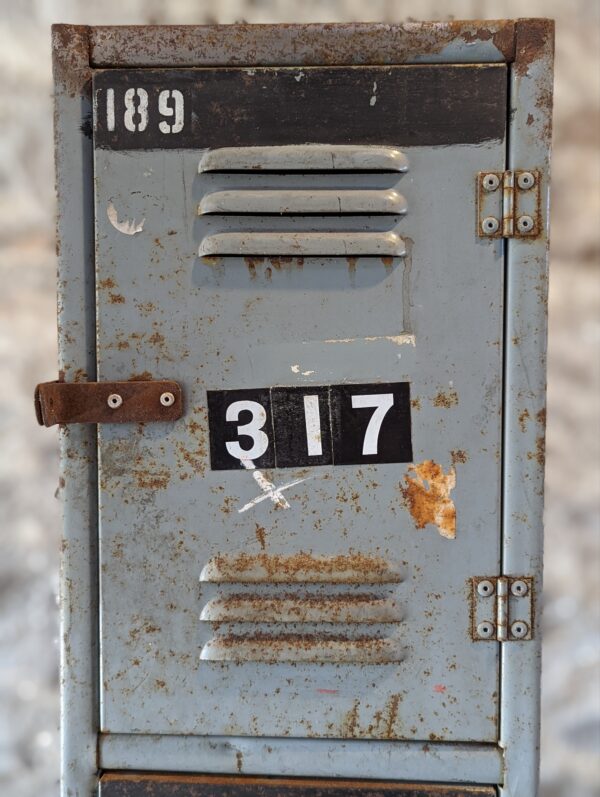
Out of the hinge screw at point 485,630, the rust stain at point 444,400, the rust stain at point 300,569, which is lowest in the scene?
the hinge screw at point 485,630

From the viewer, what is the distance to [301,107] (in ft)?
3.65

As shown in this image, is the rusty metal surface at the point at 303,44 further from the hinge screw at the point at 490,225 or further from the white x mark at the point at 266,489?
the white x mark at the point at 266,489

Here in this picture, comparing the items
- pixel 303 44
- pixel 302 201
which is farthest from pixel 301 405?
pixel 303 44

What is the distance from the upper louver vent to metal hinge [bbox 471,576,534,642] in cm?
58

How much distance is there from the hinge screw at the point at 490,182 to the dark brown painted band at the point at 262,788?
3.31 ft

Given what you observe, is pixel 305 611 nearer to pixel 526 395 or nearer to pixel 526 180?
pixel 526 395

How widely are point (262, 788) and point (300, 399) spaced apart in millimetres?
669

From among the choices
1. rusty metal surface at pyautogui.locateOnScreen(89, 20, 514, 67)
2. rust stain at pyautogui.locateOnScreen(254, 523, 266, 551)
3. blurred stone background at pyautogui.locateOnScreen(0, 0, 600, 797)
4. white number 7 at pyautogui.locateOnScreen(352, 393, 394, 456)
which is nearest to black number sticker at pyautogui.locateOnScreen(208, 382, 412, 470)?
white number 7 at pyautogui.locateOnScreen(352, 393, 394, 456)

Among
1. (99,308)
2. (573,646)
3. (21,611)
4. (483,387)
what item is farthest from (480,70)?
(21,611)

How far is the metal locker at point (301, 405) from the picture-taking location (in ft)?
3.64

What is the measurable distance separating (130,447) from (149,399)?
94mm

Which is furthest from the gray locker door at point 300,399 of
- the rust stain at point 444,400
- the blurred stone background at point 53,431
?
the blurred stone background at point 53,431

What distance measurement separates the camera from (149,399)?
1133mm

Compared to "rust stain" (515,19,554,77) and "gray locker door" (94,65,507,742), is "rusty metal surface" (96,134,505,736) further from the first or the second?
"rust stain" (515,19,554,77)
